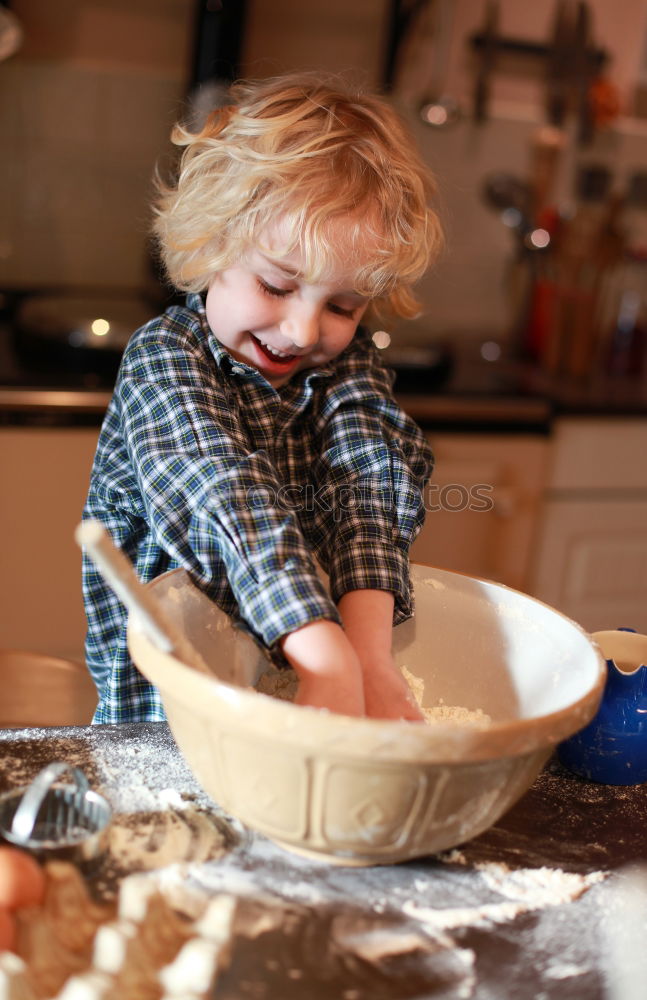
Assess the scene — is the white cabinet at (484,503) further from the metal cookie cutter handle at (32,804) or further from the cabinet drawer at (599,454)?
the metal cookie cutter handle at (32,804)

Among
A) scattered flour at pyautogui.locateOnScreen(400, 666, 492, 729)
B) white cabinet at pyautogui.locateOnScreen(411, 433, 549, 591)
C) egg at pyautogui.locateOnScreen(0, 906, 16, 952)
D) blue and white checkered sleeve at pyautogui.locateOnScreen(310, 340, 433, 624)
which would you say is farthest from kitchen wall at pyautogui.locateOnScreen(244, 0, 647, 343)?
egg at pyautogui.locateOnScreen(0, 906, 16, 952)

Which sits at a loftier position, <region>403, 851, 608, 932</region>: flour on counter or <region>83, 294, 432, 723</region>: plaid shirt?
<region>83, 294, 432, 723</region>: plaid shirt

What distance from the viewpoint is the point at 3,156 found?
7.23ft

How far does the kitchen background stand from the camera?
6.12 feet

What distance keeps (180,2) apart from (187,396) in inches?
66.6

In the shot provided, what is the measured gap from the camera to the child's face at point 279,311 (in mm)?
862

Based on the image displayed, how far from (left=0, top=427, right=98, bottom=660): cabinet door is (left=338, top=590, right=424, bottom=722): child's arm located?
1.05 m

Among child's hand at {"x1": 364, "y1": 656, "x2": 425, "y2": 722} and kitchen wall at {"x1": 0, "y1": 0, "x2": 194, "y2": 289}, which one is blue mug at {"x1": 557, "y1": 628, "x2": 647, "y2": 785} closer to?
child's hand at {"x1": 364, "y1": 656, "x2": 425, "y2": 722}

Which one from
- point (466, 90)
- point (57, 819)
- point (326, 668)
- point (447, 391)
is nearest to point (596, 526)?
point (447, 391)

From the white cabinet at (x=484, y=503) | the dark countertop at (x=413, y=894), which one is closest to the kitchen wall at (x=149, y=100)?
the white cabinet at (x=484, y=503)

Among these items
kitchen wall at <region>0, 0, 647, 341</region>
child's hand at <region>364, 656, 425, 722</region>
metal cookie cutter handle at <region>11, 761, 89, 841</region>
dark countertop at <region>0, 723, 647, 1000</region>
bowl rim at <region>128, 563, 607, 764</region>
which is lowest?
dark countertop at <region>0, 723, 647, 1000</region>

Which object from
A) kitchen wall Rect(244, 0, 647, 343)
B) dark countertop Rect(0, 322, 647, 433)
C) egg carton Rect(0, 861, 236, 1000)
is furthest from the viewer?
kitchen wall Rect(244, 0, 647, 343)

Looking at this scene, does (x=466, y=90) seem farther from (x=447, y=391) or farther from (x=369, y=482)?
(x=369, y=482)

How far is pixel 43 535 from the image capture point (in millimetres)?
1831
